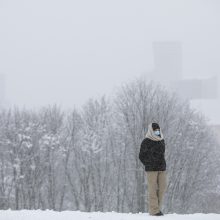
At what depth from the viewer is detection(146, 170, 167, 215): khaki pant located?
9.77 m

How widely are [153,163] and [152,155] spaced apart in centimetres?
16

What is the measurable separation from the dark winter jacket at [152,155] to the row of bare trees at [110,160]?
29.8 metres

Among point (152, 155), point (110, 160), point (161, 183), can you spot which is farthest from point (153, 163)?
point (110, 160)

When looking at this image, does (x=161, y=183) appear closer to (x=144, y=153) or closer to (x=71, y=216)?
(x=144, y=153)

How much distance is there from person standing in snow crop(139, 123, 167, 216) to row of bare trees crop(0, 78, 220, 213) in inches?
1169

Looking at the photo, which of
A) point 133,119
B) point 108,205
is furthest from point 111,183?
point 133,119

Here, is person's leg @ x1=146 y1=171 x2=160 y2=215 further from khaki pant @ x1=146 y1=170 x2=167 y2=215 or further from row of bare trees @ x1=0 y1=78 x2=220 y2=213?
row of bare trees @ x1=0 y1=78 x2=220 y2=213

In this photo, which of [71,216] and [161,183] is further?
[161,183]

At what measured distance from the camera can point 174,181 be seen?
132 feet

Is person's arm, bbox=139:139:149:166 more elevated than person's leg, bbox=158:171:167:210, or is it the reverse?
person's arm, bbox=139:139:149:166

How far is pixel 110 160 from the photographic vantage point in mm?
45750

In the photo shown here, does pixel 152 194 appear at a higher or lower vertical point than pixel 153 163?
lower

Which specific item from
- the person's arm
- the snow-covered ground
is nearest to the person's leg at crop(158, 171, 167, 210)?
the person's arm

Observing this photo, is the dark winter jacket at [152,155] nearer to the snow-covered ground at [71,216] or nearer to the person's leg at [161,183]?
the person's leg at [161,183]
